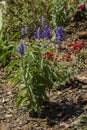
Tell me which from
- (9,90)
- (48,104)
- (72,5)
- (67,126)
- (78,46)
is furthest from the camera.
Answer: (72,5)

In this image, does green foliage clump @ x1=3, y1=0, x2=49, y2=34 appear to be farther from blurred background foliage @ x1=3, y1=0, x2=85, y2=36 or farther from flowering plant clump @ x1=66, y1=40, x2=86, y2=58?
flowering plant clump @ x1=66, y1=40, x2=86, y2=58

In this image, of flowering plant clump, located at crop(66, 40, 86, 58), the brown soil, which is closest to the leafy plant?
the brown soil

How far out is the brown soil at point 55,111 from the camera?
17.2ft

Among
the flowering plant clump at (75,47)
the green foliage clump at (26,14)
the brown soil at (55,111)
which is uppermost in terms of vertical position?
the green foliage clump at (26,14)

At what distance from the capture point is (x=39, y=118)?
5379 mm

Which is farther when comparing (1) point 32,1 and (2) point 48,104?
(1) point 32,1

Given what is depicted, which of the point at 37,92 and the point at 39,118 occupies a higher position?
the point at 37,92

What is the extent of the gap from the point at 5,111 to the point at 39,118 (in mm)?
536

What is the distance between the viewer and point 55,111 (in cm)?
547

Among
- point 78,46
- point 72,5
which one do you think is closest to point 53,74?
point 78,46

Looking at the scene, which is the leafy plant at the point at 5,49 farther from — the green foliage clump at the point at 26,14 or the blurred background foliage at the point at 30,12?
the green foliage clump at the point at 26,14

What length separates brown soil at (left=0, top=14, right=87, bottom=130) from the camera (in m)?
5.23

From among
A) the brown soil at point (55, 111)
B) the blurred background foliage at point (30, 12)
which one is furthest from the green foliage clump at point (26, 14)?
the brown soil at point (55, 111)

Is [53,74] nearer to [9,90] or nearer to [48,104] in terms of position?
[48,104]
